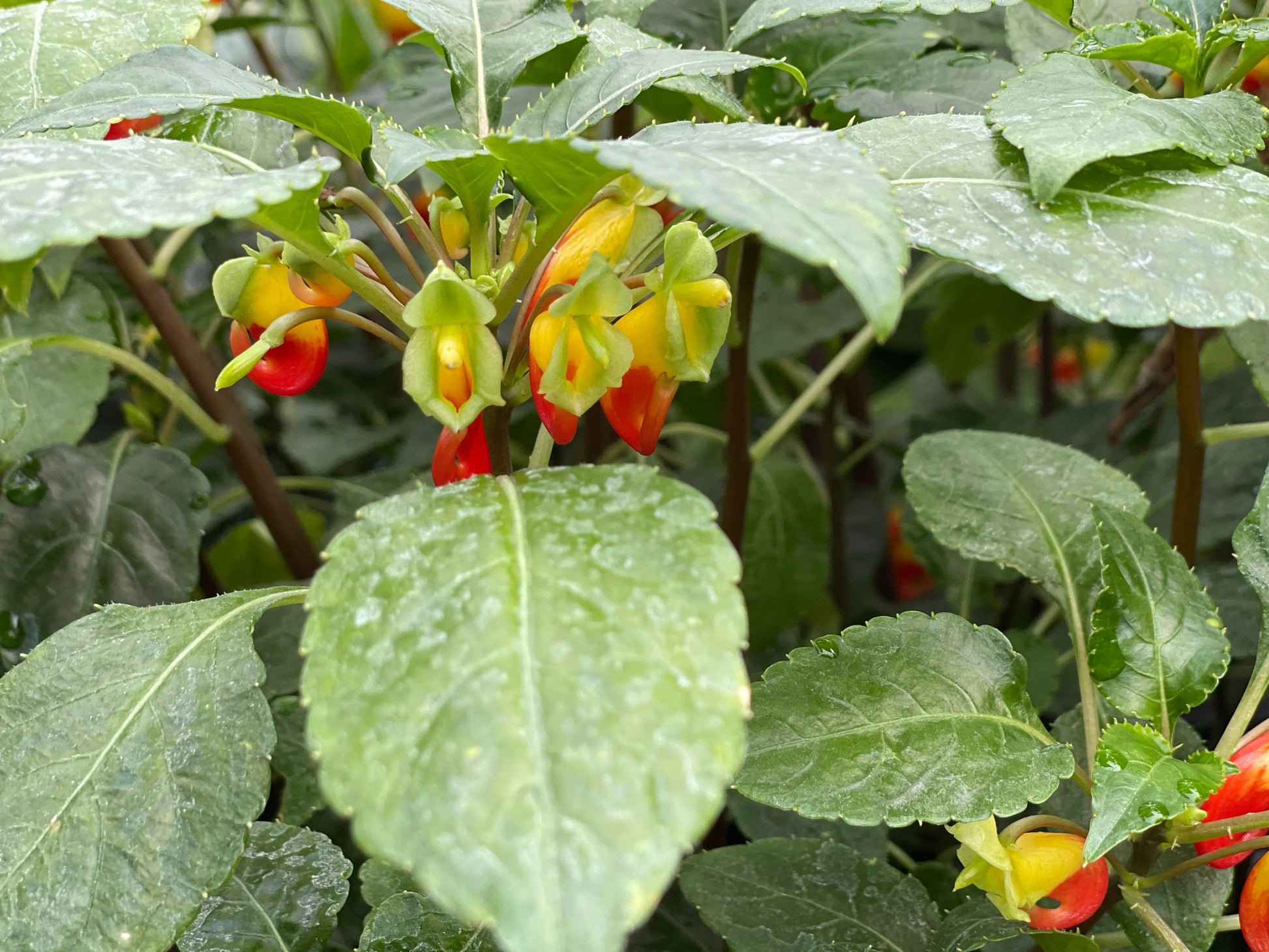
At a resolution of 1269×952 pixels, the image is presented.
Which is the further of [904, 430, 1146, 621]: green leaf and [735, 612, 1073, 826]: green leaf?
[904, 430, 1146, 621]: green leaf

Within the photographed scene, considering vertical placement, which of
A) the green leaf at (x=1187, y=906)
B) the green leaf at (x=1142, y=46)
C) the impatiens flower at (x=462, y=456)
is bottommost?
the green leaf at (x=1187, y=906)

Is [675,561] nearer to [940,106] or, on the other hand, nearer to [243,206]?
[243,206]

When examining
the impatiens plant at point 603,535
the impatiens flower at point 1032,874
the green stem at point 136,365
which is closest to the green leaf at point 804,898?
the impatiens plant at point 603,535

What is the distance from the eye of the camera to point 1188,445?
75 centimetres

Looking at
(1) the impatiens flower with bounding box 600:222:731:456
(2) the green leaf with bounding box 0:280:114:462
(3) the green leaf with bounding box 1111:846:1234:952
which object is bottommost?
(3) the green leaf with bounding box 1111:846:1234:952

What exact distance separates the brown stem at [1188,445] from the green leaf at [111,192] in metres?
0.59

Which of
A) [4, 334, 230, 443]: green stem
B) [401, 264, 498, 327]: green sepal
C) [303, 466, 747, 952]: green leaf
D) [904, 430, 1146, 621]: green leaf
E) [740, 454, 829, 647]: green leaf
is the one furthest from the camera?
[740, 454, 829, 647]: green leaf

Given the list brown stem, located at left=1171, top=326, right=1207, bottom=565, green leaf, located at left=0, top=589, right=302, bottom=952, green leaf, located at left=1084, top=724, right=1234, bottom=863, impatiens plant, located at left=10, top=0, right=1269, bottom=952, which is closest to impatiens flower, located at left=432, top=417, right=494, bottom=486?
impatiens plant, located at left=10, top=0, right=1269, bottom=952

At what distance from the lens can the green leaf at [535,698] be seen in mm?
319

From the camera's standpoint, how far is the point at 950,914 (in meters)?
0.63

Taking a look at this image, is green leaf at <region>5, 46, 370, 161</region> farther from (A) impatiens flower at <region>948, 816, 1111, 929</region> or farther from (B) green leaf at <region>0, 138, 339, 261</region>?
(A) impatiens flower at <region>948, 816, 1111, 929</region>

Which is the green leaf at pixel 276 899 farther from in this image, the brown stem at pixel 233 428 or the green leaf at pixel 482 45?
the green leaf at pixel 482 45

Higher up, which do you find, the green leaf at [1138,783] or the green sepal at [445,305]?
the green sepal at [445,305]

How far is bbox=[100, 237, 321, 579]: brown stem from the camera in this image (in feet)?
2.97
